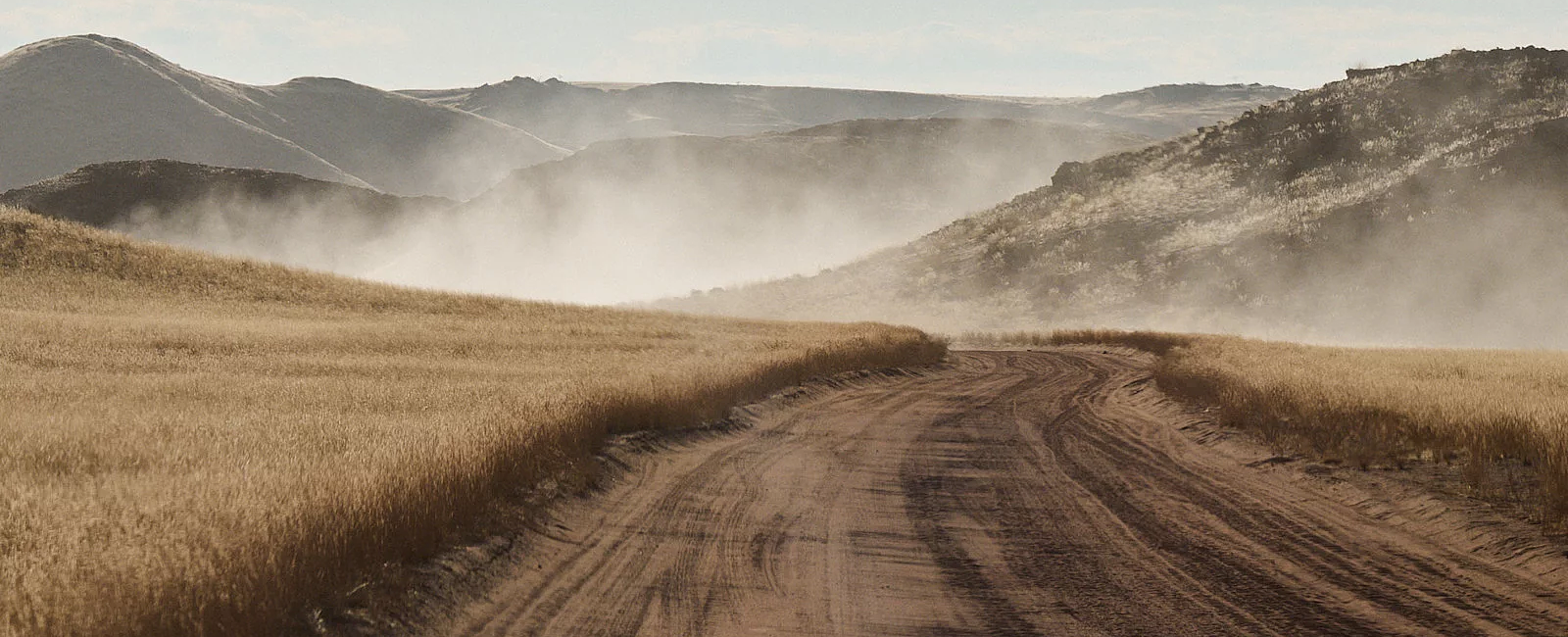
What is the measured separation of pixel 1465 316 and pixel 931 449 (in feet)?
227

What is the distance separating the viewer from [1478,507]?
→ 11672 mm

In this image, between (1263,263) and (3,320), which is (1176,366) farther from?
(1263,263)

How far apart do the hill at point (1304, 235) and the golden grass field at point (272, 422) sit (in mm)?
48404

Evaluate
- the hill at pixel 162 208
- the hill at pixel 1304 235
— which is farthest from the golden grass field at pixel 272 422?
the hill at pixel 162 208

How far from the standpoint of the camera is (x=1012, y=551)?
1030cm

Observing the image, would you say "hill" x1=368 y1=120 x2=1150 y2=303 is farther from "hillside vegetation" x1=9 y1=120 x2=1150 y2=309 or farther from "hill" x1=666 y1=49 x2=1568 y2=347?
"hill" x1=666 y1=49 x2=1568 y2=347

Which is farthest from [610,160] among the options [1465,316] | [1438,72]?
[1465,316]

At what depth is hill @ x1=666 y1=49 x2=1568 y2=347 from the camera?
7569 centimetres

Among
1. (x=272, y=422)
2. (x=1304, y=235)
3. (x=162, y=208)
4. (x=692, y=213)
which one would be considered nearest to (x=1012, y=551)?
(x=272, y=422)

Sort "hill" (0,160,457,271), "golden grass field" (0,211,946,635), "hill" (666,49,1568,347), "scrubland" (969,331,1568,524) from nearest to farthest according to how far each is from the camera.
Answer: "golden grass field" (0,211,946,635), "scrubland" (969,331,1568,524), "hill" (666,49,1568,347), "hill" (0,160,457,271)

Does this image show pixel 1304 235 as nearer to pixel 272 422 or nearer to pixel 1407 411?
pixel 1407 411

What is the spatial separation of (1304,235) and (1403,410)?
244 ft

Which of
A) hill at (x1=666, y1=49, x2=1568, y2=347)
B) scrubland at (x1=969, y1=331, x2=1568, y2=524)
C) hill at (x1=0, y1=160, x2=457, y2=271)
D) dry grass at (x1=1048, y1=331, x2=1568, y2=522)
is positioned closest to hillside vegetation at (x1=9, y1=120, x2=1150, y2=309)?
hill at (x1=0, y1=160, x2=457, y2=271)

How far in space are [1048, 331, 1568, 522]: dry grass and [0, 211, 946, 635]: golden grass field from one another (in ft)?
27.9
